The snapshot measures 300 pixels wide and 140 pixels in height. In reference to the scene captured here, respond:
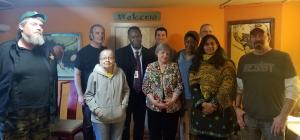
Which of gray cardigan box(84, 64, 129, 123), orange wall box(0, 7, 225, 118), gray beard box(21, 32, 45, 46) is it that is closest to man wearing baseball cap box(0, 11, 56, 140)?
gray beard box(21, 32, 45, 46)

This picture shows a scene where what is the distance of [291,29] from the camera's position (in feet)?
13.0

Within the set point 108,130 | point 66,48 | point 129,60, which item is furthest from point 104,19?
point 108,130

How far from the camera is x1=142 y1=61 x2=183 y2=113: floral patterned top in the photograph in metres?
2.75

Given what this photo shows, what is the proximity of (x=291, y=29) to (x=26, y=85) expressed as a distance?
338 centimetres

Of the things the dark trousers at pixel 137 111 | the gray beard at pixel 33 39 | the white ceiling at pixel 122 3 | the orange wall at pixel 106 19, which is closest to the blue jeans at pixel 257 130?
the dark trousers at pixel 137 111

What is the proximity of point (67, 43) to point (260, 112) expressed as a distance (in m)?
3.08

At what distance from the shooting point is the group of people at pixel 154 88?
2168 millimetres

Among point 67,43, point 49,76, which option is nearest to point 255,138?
point 49,76

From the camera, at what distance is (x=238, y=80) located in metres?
2.52

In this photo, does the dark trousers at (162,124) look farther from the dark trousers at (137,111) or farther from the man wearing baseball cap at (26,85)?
the man wearing baseball cap at (26,85)

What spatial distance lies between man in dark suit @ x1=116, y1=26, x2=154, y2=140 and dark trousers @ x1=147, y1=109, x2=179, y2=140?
260 mm

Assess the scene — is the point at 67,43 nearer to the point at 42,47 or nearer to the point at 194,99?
the point at 42,47

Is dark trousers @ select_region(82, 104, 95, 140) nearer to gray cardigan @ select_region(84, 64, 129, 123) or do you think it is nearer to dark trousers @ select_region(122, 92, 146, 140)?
gray cardigan @ select_region(84, 64, 129, 123)

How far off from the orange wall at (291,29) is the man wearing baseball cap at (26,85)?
3.08m
